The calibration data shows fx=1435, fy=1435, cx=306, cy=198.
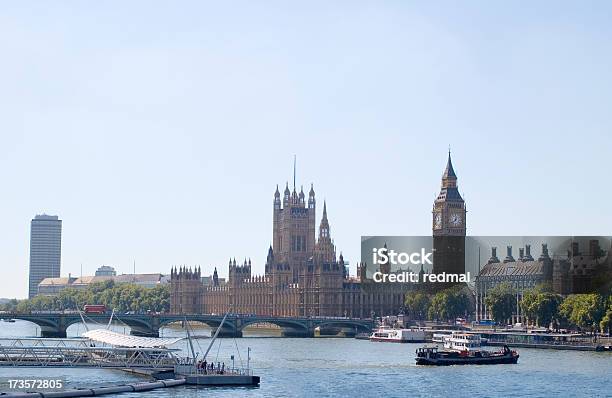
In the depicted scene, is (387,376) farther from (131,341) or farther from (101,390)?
(101,390)

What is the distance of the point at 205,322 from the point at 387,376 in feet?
262

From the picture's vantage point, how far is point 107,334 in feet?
393

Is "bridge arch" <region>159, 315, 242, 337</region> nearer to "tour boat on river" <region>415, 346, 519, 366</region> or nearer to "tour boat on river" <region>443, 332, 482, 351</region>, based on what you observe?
"tour boat on river" <region>443, 332, 482, 351</region>

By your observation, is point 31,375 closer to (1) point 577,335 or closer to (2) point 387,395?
(2) point 387,395

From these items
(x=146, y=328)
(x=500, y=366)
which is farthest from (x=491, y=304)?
(x=500, y=366)

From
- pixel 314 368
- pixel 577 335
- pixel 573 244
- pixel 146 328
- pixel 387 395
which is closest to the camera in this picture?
A: pixel 387 395

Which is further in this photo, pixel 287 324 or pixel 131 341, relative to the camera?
pixel 287 324

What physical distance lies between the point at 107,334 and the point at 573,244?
313 feet

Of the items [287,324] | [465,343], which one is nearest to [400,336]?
[287,324]

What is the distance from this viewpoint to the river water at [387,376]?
92.5 m

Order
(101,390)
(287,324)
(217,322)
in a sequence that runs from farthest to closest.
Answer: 1. (287,324)
2. (217,322)
3. (101,390)

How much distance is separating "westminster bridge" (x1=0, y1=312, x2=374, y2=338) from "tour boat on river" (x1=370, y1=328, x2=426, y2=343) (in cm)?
1253

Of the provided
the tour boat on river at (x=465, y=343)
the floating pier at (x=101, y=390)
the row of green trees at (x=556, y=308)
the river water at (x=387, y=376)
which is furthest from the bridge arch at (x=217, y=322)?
the floating pier at (x=101, y=390)

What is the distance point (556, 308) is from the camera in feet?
573
